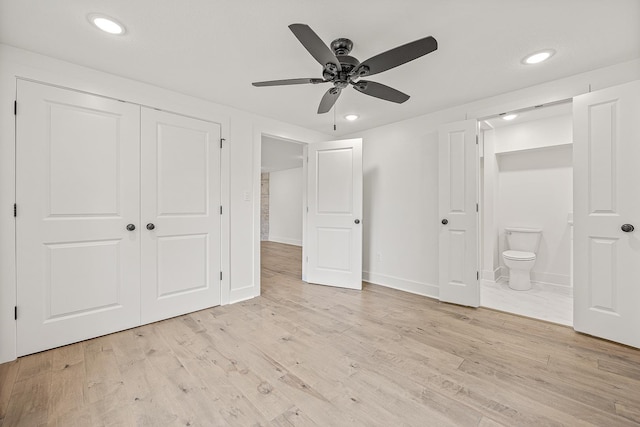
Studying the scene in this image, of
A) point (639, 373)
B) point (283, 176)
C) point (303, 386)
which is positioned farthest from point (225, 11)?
point (283, 176)

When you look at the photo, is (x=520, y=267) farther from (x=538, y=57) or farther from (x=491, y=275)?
(x=538, y=57)

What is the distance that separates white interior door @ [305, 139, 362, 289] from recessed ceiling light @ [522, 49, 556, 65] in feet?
6.33

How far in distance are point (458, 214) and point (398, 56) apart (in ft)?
6.94

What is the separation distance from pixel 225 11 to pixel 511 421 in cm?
283

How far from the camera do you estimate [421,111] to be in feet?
10.9

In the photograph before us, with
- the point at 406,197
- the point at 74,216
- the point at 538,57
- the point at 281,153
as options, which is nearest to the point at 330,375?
the point at 74,216

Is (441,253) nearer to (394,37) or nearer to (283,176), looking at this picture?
(394,37)

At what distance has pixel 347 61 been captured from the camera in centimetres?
181

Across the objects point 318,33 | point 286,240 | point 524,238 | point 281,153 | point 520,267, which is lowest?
point 286,240

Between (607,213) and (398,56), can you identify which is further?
(607,213)

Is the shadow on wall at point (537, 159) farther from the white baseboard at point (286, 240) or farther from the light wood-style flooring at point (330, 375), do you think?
the white baseboard at point (286, 240)

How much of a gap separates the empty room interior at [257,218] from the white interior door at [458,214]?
0.02 meters

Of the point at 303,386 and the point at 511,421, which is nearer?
the point at 511,421

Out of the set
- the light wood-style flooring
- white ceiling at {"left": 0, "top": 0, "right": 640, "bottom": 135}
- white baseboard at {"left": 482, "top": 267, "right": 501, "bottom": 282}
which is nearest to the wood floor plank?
the light wood-style flooring
